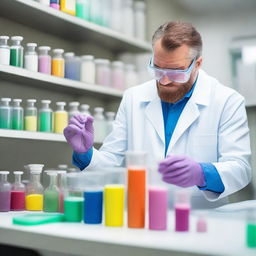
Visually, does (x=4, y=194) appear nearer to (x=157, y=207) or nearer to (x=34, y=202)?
(x=34, y=202)

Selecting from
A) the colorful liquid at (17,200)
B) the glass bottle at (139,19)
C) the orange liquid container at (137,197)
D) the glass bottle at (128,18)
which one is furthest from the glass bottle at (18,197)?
the glass bottle at (139,19)

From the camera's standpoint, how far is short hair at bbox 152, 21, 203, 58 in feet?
5.07

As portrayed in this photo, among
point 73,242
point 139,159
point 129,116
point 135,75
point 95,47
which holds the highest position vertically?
point 95,47

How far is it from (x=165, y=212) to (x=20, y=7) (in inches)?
54.8

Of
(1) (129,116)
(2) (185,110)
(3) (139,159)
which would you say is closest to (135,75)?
(1) (129,116)

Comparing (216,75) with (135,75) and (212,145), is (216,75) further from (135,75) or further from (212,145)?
(212,145)

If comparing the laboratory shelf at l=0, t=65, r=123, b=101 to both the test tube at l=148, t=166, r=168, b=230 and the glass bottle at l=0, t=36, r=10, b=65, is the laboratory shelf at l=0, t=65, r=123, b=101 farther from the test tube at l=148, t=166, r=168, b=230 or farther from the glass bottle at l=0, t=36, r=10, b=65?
the test tube at l=148, t=166, r=168, b=230

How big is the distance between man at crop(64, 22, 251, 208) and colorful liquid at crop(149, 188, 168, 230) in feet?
0.91

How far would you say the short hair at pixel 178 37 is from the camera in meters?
1.54

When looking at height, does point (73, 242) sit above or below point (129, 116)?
below

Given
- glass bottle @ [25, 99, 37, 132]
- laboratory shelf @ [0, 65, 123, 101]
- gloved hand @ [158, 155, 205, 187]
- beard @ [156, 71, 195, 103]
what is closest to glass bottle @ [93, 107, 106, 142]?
laboratory shelf @ [0, 65, 123, 101]

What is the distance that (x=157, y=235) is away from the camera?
0.99 metres

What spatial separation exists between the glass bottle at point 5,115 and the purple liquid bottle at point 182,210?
3.52 ft

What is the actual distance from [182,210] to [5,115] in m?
1.12
